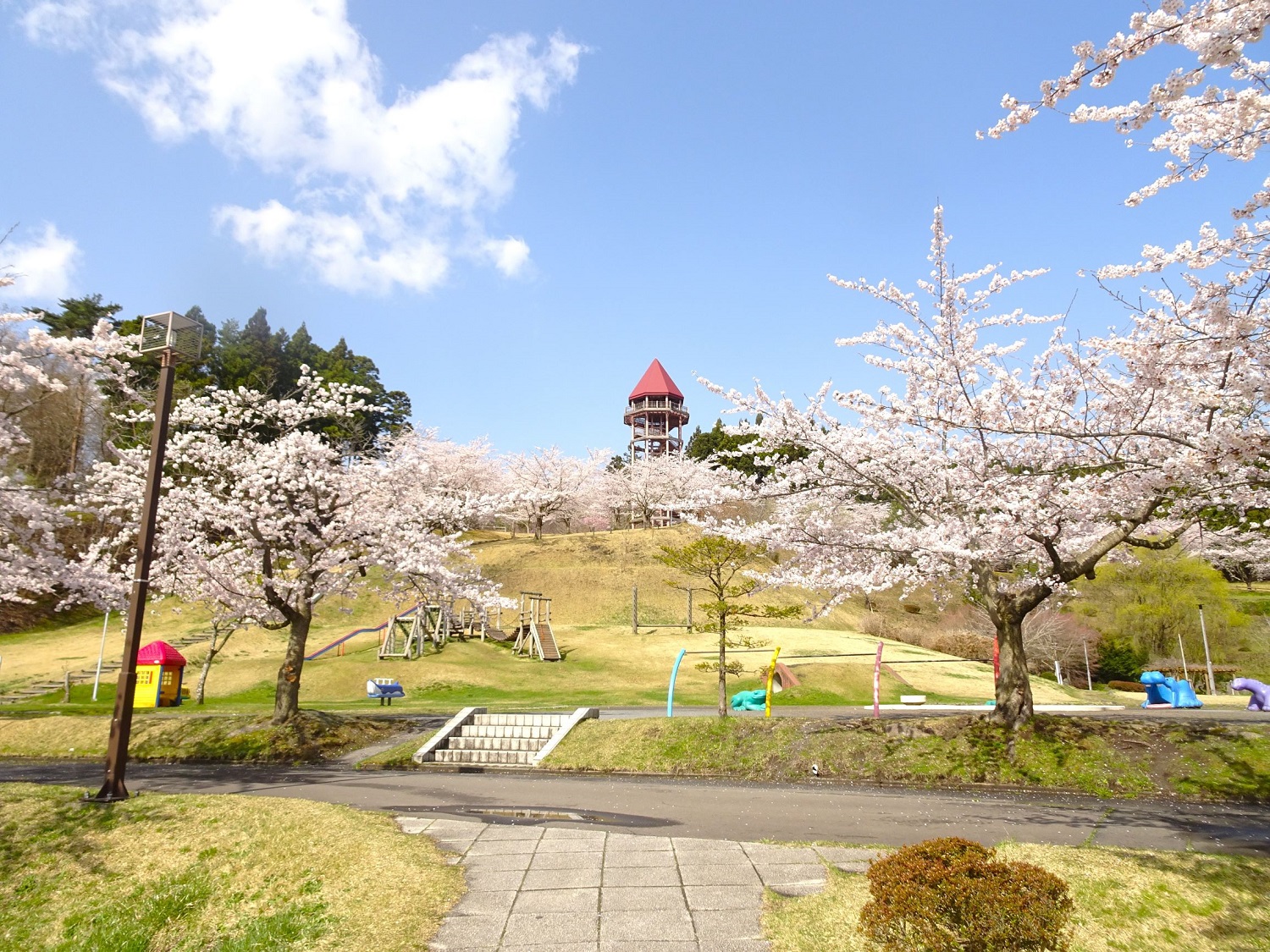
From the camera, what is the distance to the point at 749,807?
35.8ft

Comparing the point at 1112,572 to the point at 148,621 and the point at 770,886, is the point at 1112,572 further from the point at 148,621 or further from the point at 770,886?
the point at 148,621

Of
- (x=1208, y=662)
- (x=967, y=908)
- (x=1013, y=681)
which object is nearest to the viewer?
(x=967, y=908)

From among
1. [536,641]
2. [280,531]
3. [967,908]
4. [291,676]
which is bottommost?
[967,908]

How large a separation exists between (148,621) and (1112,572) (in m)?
53.0

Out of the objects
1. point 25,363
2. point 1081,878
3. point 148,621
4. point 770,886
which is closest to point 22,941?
point 770,886

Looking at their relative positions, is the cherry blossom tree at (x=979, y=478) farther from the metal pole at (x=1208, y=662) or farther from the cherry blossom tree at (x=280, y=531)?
the metal pole at (x=1208, y=662)

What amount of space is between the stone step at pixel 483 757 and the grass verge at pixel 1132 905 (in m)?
10.1

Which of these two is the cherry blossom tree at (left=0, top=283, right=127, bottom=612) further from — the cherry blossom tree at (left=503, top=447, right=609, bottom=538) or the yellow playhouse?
the cherry blossom tree at (left=503, top=447, right=609, bottom=538)

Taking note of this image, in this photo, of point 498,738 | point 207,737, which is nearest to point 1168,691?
point 498,738

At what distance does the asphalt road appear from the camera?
30.1 ft

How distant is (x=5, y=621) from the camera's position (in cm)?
4028

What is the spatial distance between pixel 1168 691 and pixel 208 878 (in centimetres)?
2661

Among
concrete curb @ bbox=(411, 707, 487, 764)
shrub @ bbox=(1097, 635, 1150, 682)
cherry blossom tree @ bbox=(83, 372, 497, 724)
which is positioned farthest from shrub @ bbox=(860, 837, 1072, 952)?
shrub @ bbox=(1097, 635, 1150, 682)

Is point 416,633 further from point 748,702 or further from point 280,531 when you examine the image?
point 280,531
